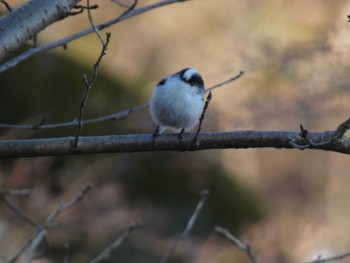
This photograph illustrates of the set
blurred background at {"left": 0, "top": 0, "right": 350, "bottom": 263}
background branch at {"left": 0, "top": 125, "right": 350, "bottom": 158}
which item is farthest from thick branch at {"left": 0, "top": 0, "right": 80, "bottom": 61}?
blurred background at {"left": 0, "top": 0, "right": 350, "bottom": 263}

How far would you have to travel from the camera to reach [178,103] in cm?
291

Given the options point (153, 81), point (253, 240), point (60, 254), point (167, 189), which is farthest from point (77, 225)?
point (153, 81)

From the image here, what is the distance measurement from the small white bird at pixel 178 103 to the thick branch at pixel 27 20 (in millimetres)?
592

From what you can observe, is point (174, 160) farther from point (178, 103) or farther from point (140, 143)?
point (140, 143)

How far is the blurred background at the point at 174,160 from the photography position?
5.48m

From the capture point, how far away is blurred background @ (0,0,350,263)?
5480 mm

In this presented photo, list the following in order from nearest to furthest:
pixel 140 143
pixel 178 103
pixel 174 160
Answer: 1. pixel 140 143
2. pixel 178 103
3. pixel 174 160

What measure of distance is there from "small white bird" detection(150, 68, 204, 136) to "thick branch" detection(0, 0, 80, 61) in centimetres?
59

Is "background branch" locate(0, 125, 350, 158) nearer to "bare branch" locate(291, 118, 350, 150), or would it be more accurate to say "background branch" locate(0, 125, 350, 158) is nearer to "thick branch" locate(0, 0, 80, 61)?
"bare branch" locate(291, 118, 350, 150)

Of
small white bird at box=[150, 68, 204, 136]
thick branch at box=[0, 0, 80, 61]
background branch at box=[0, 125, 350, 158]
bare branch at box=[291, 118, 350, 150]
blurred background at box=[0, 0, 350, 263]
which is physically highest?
blurred background at box=[0, 0, 350, 263]

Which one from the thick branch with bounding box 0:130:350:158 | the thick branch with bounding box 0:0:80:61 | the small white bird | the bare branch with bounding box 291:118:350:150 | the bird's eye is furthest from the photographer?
the bird's eye

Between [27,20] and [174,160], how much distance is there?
12.5 ft

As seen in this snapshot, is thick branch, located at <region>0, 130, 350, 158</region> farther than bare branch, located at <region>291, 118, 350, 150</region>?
Yes

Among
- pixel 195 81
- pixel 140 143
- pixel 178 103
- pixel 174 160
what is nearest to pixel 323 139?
pixel 140 143
